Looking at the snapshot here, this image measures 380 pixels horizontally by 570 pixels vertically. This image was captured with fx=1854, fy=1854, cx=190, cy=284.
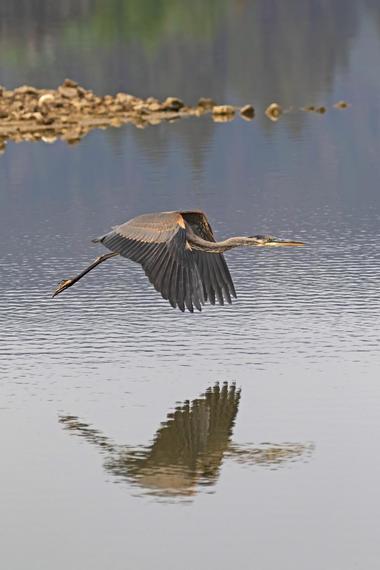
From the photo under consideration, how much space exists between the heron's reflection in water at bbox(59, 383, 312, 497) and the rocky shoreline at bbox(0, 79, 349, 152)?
2611cm

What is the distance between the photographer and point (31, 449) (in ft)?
57.0

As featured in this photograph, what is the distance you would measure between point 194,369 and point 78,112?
2889 cm

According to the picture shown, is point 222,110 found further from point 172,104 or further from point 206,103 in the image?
point 206,103

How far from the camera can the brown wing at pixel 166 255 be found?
18844 mm

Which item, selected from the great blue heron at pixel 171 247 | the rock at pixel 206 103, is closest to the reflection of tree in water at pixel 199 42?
the rock at pixel 206 103

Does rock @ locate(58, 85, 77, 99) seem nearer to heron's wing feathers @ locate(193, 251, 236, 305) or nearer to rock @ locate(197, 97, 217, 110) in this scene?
rock @ locate(197, 97, 217, 110)

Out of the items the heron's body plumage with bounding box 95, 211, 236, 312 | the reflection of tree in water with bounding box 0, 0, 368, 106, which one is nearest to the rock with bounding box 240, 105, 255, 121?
the reflection of tree in water with bounding box 0, 0, 368, 106

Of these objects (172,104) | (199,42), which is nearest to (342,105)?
(172,104)

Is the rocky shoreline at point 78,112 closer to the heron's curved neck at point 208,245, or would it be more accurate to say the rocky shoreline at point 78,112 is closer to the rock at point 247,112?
the rock at point 247,112

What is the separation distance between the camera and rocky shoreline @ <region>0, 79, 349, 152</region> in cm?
4584

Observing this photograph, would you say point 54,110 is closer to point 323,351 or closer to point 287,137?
point 287,137

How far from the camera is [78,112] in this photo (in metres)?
48.4

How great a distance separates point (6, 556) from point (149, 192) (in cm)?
2104

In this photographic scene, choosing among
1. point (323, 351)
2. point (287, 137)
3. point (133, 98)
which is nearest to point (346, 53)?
point (133, 98)
